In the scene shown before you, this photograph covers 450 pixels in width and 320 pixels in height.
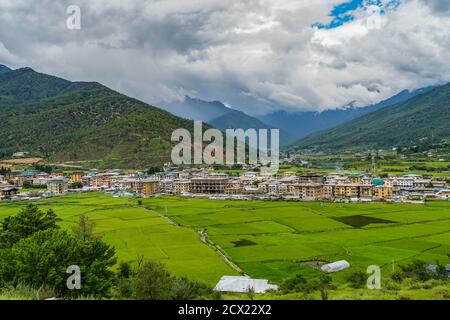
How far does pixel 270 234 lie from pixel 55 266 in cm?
2270

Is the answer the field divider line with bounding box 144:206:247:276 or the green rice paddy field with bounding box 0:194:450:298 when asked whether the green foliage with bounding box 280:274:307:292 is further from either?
the field divider line with bounding box 144:206:247:276

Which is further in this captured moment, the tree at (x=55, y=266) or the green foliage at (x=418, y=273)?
the green foliage at (x=418, y=273)

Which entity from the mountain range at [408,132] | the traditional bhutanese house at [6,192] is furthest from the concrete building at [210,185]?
the mountain range at [408,132]

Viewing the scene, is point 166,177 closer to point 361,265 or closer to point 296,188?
point 296,188

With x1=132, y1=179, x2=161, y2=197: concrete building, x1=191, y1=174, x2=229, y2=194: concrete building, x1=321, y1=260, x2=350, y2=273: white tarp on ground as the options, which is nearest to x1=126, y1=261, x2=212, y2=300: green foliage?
x1=321, y1=260, x2=350, y2=273: white tarp on ground

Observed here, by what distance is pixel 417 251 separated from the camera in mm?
28562

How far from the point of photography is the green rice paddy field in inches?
1023

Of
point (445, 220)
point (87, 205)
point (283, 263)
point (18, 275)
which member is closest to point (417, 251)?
point (283, 263)

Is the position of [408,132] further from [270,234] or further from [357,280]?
[357,280]

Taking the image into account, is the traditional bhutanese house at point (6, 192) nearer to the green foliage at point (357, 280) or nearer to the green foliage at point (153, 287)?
the green foliage at point (153, 287)

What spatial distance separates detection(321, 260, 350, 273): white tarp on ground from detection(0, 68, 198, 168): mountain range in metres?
87.4

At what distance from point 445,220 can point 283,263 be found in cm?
2360

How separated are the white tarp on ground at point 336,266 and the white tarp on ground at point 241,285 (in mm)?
5045

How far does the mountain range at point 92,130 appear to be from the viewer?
111625 millimetres
